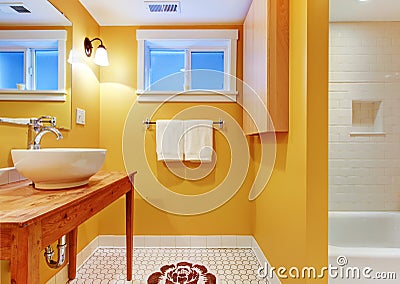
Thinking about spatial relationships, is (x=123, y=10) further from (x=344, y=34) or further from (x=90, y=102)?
(x=344, y=34)

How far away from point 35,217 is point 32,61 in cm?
114

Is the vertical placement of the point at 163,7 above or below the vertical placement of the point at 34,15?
above

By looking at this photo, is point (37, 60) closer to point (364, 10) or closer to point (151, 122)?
point (151, 122)

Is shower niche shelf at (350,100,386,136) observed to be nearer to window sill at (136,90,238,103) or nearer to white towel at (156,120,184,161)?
window sill at (136,90,238,103)

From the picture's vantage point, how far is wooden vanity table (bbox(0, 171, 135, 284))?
688 mm

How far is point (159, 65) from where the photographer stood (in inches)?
101

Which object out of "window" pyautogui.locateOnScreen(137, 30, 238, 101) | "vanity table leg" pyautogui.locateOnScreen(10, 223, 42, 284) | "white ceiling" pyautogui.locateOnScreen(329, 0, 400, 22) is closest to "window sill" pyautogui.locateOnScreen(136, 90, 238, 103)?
"window" pyautogui.locateOnScreen(137, 30, 238, 101)

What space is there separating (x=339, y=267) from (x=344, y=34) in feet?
6.42

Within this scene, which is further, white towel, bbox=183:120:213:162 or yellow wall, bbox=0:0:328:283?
white towel, bbox=183:120:213:162

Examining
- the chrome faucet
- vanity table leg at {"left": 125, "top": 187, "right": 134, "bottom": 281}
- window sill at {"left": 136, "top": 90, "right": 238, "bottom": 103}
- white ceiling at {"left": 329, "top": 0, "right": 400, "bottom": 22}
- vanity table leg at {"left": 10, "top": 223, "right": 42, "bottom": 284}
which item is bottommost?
vanity table leg at {"left": 125, "top": 187, "right": 134, "bottom": 281}

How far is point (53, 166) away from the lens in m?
1.05

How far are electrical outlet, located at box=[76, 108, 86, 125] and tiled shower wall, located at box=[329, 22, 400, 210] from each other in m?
2.14

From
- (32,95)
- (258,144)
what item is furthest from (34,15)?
(258,144)

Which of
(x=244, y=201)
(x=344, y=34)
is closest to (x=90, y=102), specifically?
(x=244, y=201)
